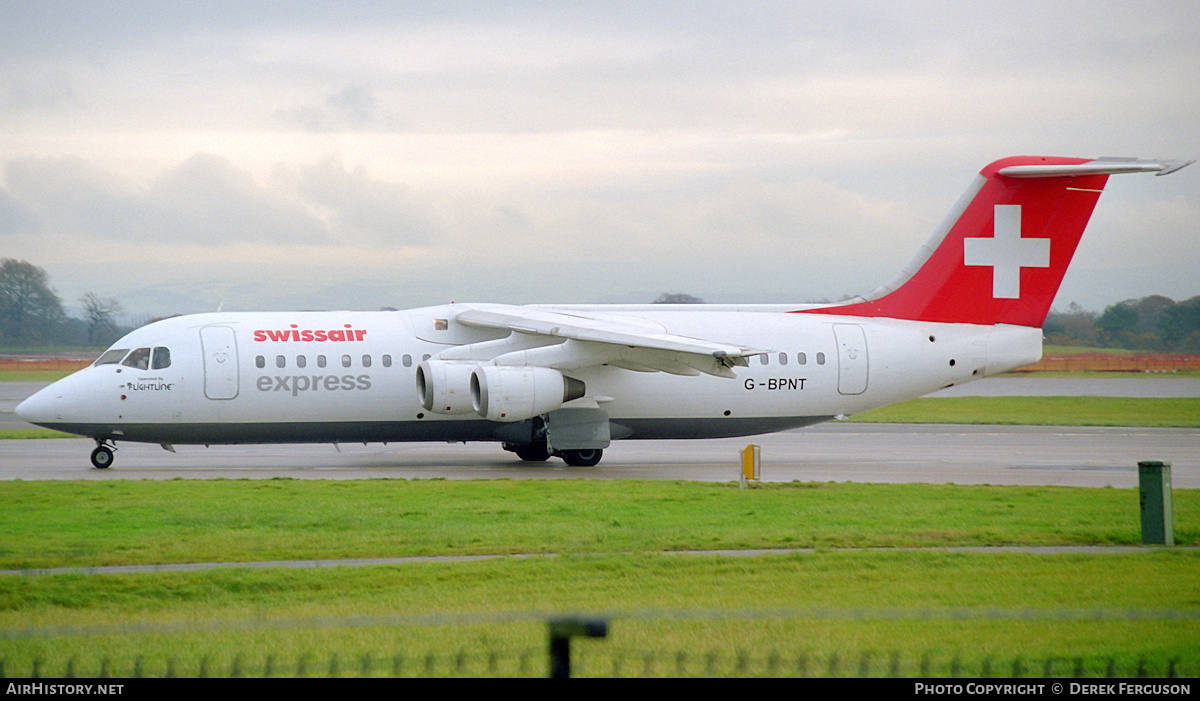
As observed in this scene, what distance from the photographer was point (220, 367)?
23.3 metres

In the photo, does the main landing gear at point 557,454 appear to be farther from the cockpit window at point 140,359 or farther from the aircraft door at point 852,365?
the cockpit window at point 140,359

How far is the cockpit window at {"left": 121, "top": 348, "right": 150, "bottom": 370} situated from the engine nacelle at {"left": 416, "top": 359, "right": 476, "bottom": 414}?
5.45 metres

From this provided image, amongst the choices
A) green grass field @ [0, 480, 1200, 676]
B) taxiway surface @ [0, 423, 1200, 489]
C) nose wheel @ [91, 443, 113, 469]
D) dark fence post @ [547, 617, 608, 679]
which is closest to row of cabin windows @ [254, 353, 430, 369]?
taxiway surface @ [0, 423, 1200, 489]

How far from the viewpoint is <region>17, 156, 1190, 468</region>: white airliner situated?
23047 millimetres

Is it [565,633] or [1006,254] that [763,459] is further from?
[565,633]

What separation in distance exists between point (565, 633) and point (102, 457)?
20685 mm

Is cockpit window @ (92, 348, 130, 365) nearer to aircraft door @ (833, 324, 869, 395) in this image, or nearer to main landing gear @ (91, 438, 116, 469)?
main landing gear @ (91, 438, 116, 469)

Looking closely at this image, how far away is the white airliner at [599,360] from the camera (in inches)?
907

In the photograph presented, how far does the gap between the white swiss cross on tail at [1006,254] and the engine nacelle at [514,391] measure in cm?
978

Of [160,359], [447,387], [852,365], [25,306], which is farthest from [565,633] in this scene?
[25,306]

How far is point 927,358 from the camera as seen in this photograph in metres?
26.1

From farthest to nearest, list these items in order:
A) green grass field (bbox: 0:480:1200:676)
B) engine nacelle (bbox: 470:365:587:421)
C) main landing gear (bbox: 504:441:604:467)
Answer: main landing gear (bbox: 504:441:604:467), engine nacelle (bbox: 470:365:587:421), green grass field (bbox: 0:480:1200:676)

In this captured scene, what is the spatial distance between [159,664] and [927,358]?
2061 cm

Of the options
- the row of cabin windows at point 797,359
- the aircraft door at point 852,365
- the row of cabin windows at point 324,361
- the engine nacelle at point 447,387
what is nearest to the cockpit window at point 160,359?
the row of cabin windows at point 324,361
